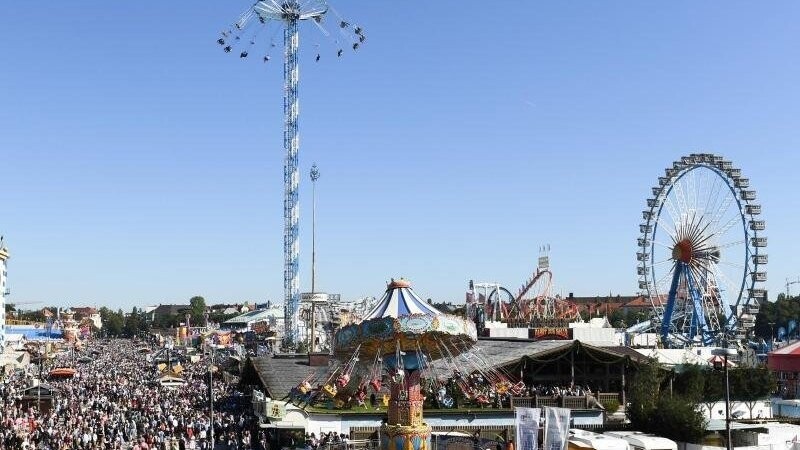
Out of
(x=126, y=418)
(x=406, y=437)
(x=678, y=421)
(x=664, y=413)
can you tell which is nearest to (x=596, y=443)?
(x=406, y=437)

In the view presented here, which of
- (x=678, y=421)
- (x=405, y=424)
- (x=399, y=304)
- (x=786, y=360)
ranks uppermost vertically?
(x=399, y=304)

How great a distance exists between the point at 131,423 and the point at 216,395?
14.4m

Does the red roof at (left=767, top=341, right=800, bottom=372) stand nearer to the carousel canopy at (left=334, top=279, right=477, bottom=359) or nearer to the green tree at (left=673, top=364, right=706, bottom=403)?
the green tree at (left=673, top=364, right=706, bottom=403)

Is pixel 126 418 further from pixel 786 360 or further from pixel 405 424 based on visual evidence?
pixel 786 360

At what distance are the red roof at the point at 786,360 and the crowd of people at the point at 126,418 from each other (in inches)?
1342

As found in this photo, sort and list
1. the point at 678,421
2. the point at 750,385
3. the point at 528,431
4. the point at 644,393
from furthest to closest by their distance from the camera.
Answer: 1. the point at 750,385
2. the point at 644,393
3. the point at 678,421
4. the point at 528,431

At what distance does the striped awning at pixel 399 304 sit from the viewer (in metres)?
23.8

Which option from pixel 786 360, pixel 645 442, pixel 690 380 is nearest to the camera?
pixel 645 442

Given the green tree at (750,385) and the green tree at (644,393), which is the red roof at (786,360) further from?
the green tree at (644,393)

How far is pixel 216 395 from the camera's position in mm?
48469

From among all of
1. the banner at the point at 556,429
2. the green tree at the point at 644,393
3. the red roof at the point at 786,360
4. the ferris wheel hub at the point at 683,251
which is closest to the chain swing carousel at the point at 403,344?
the banner at the point at 556,429

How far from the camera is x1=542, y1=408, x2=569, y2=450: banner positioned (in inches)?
785

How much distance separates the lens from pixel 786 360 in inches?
2141

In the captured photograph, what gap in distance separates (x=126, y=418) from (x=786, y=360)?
40518 millimetres
